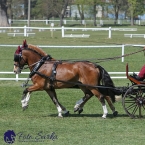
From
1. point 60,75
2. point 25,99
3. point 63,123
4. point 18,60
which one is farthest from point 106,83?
point 18,60

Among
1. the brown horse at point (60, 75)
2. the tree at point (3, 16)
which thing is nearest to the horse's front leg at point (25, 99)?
the brown horse at point (60, 75)

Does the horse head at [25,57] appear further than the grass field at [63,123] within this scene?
Yes

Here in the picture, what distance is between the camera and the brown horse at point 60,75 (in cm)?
1177

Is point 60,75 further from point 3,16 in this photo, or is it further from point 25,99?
point 3,16

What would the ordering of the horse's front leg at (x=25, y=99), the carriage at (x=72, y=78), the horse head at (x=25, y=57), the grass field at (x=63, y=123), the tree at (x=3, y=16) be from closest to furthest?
the grass field at (x=63, y=123), the carriage at (x=72, y=78), the horse's front leg at (x=25, y=99), the horse head at (x=25, y=57), the tree at (x=3, y=16)

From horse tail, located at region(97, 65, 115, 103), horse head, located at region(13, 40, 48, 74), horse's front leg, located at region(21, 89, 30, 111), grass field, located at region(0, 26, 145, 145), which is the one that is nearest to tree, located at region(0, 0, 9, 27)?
grass field, located at region(0, 26, 145, 145)

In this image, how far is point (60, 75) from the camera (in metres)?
11.9

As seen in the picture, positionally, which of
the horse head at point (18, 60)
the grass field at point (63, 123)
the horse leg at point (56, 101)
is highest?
the horse head at point (18, 60)

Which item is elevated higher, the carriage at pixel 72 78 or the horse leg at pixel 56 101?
the carriage at pixel 72 78

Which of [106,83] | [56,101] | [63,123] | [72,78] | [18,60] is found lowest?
[63,123]

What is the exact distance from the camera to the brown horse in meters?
11.8

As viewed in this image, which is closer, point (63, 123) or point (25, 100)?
point (63, 123)

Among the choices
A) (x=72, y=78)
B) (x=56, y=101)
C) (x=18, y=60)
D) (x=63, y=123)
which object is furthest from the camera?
(x=56, y=101)

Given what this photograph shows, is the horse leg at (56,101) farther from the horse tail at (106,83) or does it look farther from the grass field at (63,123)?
the horse tail at (106,83)
